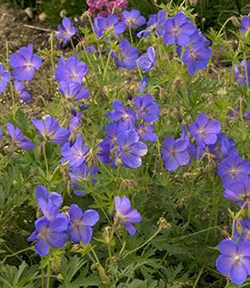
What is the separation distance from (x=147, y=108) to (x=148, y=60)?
0.38 meters

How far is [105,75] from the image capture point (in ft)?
8.50

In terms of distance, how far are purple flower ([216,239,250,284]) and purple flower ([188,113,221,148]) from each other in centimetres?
39

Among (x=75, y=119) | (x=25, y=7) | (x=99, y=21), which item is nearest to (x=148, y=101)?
(x=75, y=119)

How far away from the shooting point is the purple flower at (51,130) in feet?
7.15

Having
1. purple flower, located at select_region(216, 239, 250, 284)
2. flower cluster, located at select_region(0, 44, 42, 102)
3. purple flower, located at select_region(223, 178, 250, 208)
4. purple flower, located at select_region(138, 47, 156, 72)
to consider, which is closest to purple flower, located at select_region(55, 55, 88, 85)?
flower cluster, located at select_region(0, 44, 42, 102)

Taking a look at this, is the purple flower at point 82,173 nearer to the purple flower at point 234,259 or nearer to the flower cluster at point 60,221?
the flower cluster at point 60,221

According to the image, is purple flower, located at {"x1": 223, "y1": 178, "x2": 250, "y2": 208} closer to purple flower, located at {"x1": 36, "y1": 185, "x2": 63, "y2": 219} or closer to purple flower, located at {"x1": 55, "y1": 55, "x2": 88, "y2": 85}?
purple flower, located at {"x1": 36, "y1": 185, "x2": 63, "y2": 219}

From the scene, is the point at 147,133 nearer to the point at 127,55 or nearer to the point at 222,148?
the point at 222,148

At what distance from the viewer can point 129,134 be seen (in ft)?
6.86

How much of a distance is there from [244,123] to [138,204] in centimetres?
37

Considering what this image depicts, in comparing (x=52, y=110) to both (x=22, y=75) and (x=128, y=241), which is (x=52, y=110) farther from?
(x=128, y=241)

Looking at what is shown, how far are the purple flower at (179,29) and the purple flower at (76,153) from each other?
0.47 meters

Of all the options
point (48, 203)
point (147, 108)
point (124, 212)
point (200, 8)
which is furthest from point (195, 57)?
point (200, 8)

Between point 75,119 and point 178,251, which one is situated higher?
point 75,119
